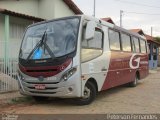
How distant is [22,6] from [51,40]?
9.39m

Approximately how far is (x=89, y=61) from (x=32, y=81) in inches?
72.9

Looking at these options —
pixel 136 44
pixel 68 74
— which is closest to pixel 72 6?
pixel 136 44

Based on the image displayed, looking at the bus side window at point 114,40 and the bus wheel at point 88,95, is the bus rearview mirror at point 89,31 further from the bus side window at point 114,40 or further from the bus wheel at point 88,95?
the bus side window at point 114,40

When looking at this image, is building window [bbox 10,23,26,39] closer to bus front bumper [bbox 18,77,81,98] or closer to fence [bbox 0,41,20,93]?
fence [bbox 0,41,20,93]

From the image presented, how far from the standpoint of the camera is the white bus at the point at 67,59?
8562mm

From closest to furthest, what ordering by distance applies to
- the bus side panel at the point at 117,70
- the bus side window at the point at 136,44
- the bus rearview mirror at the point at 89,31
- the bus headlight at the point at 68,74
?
1. the bus headlight at the point at 68,74
2. the bus rearview mirror at the point at 89,31
3. the bus side panel at the point at 117,70
4. the bus side window at the point at 136,44

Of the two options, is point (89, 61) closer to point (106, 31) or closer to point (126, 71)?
point (106, 31)

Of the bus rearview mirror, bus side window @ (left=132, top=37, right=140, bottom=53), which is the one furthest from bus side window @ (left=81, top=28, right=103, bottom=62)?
bus side window @ (left=132, top=37, right=140, bottom=53)

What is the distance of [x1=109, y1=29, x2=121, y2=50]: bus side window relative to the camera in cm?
1106

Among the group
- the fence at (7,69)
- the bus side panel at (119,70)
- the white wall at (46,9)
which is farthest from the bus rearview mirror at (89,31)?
the white wall at (46,9)

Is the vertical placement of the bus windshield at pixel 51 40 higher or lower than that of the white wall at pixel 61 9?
lower

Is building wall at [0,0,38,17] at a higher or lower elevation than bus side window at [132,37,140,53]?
higher

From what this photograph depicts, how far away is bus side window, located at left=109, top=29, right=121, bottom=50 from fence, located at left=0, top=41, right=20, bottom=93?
3942 millimetres

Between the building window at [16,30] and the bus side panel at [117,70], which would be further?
the building window at [16,30]
